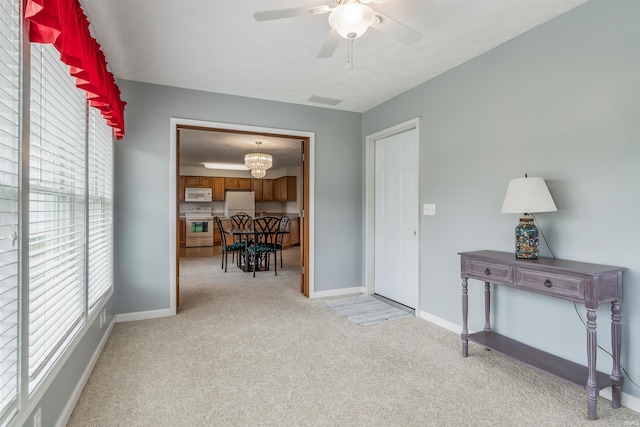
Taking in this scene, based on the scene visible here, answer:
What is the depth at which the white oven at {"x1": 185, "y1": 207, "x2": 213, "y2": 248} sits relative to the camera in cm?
927

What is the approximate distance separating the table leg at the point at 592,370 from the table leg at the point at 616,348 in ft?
0.54

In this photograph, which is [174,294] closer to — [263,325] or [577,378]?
[263,325]

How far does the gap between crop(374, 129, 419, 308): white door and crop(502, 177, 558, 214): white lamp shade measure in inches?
56.1

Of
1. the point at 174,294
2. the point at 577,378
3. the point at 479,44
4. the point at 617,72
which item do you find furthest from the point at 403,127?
the point at 174,294

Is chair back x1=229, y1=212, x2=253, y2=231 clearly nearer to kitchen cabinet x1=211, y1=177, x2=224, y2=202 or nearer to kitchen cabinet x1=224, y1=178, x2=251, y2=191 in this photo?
kitchen cabinet x1=211, y1=177, x2=224, y2=202

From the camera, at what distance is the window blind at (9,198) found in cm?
120

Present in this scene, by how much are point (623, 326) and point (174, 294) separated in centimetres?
379

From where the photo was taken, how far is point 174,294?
3682mm

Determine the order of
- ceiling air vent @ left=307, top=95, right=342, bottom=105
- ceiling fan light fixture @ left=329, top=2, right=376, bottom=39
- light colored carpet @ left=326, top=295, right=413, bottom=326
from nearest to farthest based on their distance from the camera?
ceiling fan light fixture @ left=329, top=2, right=376, bottom=39 → light colored carpet @ left=326, top=295, right=413, bottom=326 → ceiling air vent @ left=307, top=95, right=342, bottom=105

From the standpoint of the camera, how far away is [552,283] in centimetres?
206

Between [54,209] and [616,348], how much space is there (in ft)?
10.5

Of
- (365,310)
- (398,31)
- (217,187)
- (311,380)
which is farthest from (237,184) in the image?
(398,31)

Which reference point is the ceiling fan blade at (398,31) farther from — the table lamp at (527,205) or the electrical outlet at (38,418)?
the electrical outlet at (38,418)

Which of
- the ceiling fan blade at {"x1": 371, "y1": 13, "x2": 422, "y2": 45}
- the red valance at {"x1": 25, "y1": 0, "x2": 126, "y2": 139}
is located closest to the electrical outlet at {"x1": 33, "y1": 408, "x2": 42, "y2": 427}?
the red valance at {"x1": 25, "y1": 0, "x2": 126, "y2": 139}
